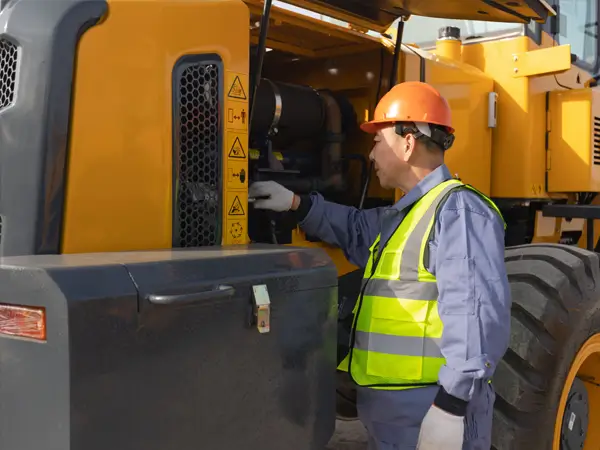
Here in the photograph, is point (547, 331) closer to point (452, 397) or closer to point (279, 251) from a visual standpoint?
point (452, 397)

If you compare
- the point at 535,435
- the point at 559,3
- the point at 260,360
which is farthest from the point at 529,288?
the point at 559,3

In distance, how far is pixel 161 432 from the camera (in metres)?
1.68

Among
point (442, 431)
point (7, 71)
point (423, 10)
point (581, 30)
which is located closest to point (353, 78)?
point (423, 10)

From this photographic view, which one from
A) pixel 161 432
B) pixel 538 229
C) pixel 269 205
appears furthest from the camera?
pixel 538 229

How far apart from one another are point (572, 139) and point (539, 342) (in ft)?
5.67

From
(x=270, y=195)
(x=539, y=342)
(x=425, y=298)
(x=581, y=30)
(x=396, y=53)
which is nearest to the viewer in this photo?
(x=425, y=298)

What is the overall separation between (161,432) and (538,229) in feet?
10.3

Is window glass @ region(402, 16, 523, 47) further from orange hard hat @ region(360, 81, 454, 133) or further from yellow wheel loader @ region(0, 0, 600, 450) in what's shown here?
orange hard hat @ region(360, 81, 454, 133)

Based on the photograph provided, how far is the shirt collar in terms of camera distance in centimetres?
240

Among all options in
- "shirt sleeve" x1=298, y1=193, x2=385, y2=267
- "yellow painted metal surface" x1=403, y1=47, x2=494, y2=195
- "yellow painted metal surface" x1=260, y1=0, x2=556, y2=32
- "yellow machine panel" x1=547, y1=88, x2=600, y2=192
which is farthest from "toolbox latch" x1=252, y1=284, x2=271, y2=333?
"yellow machine panel" x1=547, y1=88, x2=600, y2=192

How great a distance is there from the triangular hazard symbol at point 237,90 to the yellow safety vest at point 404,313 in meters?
0.68

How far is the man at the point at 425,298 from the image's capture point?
2029 mm

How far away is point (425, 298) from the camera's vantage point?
Result: 2.21 m

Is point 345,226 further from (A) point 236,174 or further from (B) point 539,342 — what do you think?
(B) point 539,342
